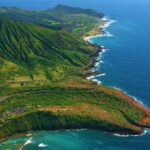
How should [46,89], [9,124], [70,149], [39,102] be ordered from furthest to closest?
[46,89] → [39,102] → [9,124] → [70,149]

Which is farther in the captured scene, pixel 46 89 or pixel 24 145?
pixel 46 89

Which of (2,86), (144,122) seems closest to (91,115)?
(144,122)

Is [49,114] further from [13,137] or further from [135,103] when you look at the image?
[135,103]

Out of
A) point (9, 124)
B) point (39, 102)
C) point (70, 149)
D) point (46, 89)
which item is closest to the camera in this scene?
point (70, 149)

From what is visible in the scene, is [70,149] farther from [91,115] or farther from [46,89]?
[46,89]

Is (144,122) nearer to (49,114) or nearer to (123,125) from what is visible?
(123,125)

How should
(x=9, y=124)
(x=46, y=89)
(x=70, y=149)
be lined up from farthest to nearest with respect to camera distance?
(x=46, y=89) < (x=9, y=124) < (x=70, y=149)

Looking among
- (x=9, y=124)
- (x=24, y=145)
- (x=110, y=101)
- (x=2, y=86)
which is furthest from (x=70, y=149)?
(x=2, y=86)

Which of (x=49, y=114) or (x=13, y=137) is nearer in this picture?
(x=13, y=137)
